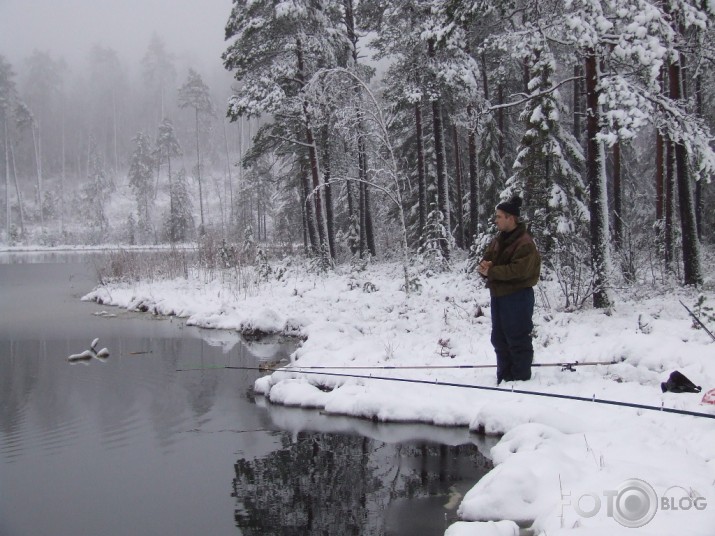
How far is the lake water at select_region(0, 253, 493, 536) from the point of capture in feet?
14.4

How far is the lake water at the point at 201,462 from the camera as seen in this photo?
14.4ft

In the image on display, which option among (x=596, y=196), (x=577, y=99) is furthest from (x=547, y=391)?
(x=577, y=99)

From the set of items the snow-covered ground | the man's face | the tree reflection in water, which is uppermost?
the man's face

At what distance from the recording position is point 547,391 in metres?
6.04

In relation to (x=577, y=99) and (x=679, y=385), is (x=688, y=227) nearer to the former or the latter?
(x=679, y=385)

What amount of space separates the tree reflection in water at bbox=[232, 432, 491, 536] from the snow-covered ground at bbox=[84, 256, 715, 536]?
0.55m

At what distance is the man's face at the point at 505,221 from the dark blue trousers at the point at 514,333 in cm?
76

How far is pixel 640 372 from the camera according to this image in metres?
6.28

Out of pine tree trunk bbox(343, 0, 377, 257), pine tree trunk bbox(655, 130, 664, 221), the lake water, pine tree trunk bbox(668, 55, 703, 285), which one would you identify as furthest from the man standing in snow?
pine tree trunk bbox(655, 130, 664, 221)

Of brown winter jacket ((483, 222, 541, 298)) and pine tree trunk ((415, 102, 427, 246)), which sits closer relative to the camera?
brown winter jacket ((483, 222, 541, 298))

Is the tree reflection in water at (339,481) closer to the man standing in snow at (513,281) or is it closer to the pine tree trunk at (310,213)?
the man standing in snow at (513,281)

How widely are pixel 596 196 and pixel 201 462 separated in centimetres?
806

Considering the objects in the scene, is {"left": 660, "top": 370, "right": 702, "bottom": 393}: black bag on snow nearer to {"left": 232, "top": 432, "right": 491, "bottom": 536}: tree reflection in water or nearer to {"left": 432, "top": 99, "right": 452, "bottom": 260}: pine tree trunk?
{"left": 232, "top": 432, "right": 491, "bottom": 536}: tree reflection in water

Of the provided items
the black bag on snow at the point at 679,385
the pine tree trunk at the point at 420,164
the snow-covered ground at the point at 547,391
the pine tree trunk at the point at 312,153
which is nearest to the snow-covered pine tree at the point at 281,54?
the pine tree trunk at the point at 312,153
